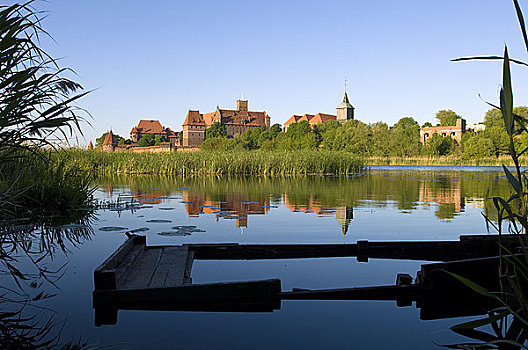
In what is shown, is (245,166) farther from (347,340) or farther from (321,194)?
(347,340)

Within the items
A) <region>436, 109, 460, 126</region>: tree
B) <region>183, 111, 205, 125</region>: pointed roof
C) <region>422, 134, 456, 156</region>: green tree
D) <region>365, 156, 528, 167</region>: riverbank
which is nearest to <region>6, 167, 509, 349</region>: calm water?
<region>365, 156, 528, 167</region>: riverbank

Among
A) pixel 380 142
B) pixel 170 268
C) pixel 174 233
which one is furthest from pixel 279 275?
pixel 380 142

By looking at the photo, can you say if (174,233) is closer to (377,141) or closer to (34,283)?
(34,283)

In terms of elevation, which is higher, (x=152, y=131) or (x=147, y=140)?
(x=152, y=131)

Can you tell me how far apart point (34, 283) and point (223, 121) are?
137 m

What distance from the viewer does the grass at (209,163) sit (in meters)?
28.3

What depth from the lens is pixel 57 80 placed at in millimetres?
3619

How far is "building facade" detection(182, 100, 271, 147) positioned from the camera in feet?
446

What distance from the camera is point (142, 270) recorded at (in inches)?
202

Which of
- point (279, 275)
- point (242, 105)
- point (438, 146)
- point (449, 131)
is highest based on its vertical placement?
point (242, 105)

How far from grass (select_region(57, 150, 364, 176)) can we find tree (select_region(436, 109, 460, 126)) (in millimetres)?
90454

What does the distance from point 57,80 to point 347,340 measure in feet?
10.2

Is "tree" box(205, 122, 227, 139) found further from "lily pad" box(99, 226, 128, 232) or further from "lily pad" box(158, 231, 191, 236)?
"lily pad" box(158, 231, 191, 236)

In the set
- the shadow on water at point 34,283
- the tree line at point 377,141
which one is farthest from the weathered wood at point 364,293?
the tree line at point 377,141
